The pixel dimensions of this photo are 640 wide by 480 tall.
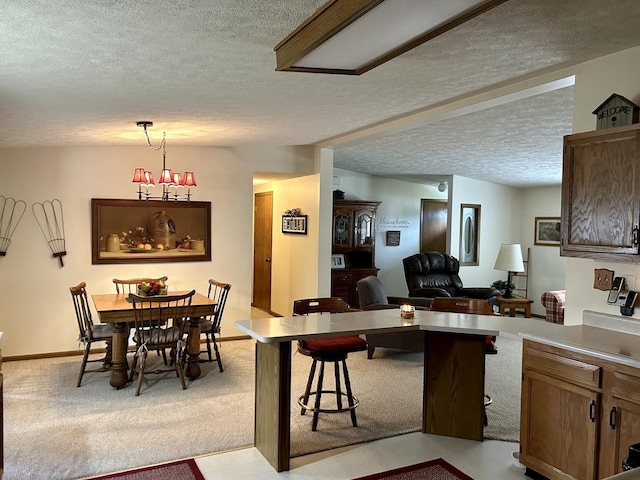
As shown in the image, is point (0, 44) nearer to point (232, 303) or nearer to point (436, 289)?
point (232, 303)

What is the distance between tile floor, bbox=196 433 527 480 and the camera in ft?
9.77

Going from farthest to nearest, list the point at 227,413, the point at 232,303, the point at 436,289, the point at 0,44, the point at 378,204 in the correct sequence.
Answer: the point at 378,204, the point at 436,289, the point at 232,303, the point at 227,413, the point at 0,44

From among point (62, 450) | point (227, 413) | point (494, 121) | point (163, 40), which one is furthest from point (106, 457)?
point (494, 121)

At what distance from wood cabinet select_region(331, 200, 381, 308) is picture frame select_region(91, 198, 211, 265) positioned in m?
2.51

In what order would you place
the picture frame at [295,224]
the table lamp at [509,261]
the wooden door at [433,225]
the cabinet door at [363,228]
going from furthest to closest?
the wooden door at [433,225] → the cabinet door at [363,228] → the table lamp at [509,261] → the picture frame at [295,224]

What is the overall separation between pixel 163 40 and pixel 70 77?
0.78 metres

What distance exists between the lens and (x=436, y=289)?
6.95m

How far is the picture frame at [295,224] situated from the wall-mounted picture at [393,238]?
8.09 ft

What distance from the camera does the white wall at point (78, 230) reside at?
17.3ft

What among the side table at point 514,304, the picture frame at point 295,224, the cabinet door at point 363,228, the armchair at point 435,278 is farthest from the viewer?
the cabinet door at point 363,228

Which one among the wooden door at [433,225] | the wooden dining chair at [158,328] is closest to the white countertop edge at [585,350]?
the wooden dining chair at [158,328]

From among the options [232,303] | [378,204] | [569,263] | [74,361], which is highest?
[378,204]

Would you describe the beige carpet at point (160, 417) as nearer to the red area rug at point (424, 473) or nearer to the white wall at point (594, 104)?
the red area rug at point (424, 473)

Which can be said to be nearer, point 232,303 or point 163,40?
point 163,40
